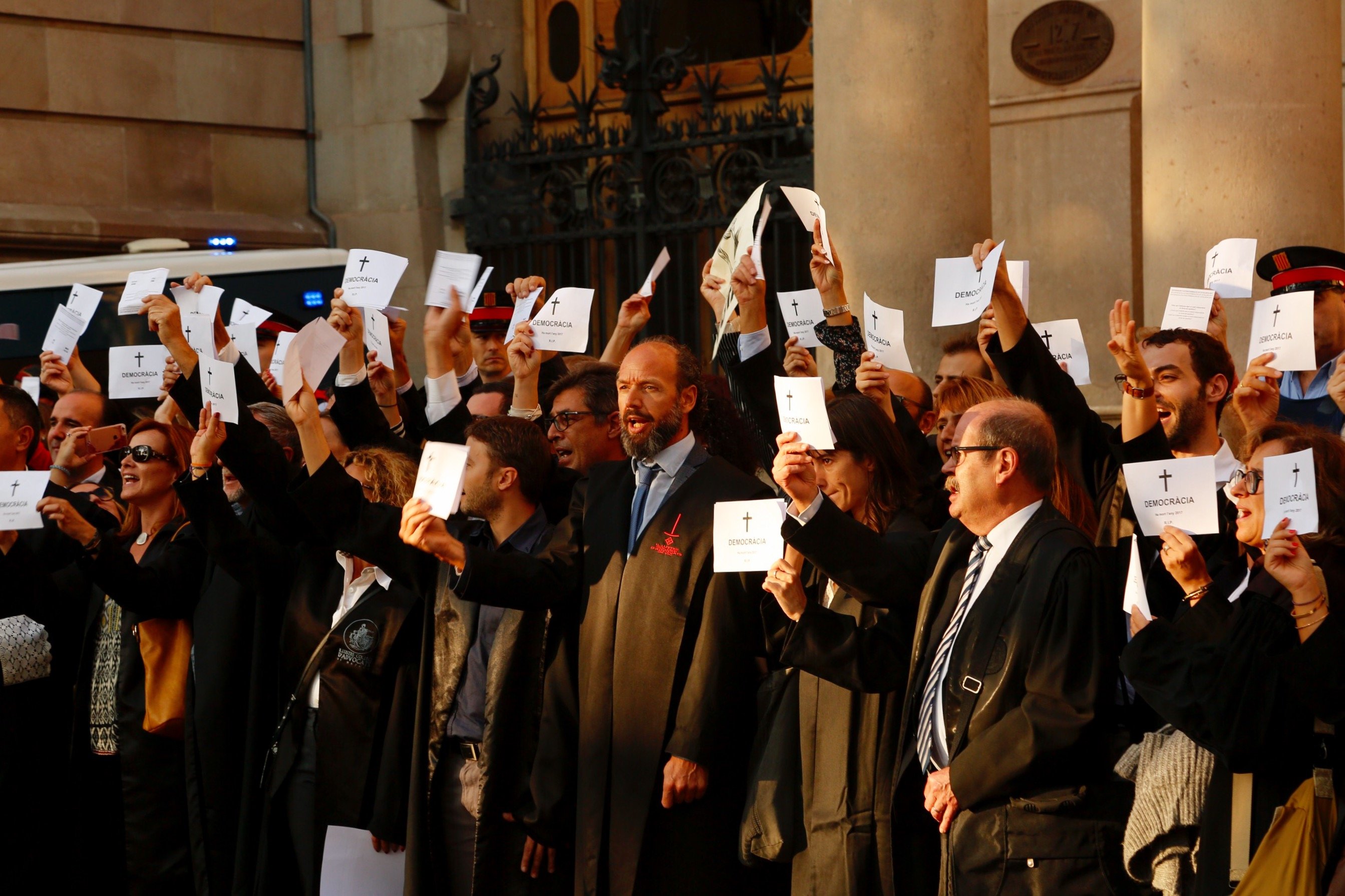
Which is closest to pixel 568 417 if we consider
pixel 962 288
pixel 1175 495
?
pixel 962 288

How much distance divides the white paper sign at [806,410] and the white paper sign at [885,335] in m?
1.40

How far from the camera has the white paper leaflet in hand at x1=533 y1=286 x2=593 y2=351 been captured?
7.21 metres

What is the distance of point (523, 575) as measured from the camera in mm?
5707

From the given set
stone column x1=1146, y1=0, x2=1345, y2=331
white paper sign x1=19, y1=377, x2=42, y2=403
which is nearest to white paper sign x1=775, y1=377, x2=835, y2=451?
stone column x1=1146, y1=0, x2=1345, y2=331

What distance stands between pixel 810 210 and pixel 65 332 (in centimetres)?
359

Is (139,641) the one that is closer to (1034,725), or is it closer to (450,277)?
(450,277)

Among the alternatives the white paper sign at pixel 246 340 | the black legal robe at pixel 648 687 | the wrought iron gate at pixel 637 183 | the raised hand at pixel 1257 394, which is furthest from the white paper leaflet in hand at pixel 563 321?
the wrought iron gate at pixel 637 183

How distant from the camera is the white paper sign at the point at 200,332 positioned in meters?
7.25

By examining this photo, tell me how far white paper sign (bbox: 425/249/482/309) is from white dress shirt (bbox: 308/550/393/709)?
1.38 meters

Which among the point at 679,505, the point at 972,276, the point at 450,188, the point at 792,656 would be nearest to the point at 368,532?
the point at 679,505

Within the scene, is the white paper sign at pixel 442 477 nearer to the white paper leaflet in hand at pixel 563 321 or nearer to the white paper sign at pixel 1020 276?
the white paper leaflet in hand at pixel 563 321

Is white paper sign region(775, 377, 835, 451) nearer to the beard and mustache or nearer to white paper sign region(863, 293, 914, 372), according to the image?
the beard and mustache

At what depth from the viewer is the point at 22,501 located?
22.0ft

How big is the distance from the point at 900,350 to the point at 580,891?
2206mm
